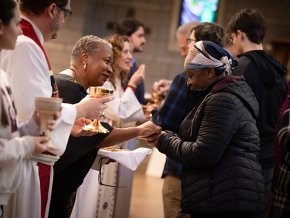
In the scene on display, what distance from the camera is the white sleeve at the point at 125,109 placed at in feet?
13.1

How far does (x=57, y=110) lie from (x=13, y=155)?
233mm

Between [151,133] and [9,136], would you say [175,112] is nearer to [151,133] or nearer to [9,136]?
[151,133]

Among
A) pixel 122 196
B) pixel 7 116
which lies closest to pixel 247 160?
pixel 7 116

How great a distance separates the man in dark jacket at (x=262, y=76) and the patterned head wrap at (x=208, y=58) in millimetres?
535

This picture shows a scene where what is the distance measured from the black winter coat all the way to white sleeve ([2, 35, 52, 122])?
2.38 feet

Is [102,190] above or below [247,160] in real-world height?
below

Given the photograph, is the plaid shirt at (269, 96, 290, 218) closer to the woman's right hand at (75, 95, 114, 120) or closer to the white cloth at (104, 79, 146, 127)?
the woman's right hand at (75, 95, 114, 120)

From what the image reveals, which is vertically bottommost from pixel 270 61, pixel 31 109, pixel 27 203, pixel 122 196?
pixel 122 196

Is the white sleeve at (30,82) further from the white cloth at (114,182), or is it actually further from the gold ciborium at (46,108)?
the white cloth at (114,182)

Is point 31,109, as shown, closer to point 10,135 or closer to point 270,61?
point 10,135

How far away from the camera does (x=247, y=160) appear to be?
2590mm

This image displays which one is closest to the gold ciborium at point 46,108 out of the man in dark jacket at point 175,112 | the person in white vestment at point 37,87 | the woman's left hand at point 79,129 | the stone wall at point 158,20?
the person in white vestment at point 37,87

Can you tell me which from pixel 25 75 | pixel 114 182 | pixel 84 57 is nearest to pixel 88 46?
pixel 84 57

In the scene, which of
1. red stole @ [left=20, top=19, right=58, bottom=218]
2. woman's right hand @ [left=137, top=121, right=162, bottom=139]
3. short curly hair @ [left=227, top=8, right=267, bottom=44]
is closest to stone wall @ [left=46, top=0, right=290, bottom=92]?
short curly hair @ [left=227, top=8, right=267, bottom=44]
